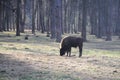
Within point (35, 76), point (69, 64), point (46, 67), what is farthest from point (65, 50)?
point (35, 76)

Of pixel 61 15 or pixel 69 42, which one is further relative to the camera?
pixel 61 15

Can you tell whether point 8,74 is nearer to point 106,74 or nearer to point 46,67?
point 46,67

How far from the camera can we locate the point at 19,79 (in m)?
12.2

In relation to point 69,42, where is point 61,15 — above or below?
below

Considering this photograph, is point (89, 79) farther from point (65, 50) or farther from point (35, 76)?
point (65, 50)

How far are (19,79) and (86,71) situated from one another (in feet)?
13.2

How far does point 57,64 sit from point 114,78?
4.13 m

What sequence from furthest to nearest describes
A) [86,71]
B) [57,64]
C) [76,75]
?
[57,64] → [86,71] → [76,75]

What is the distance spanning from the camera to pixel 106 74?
1473cm

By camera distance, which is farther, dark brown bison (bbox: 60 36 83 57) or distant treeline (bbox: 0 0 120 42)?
distant treeline (bbox: 0 0 120 42)

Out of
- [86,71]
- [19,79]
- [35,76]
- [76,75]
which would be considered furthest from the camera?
[86,71]

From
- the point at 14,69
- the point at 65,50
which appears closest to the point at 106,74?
the point at 14,69

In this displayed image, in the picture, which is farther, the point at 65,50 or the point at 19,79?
the point at 65,50

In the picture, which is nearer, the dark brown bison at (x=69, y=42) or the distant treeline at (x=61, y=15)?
the dark brown bison at (x=69, y=42)
